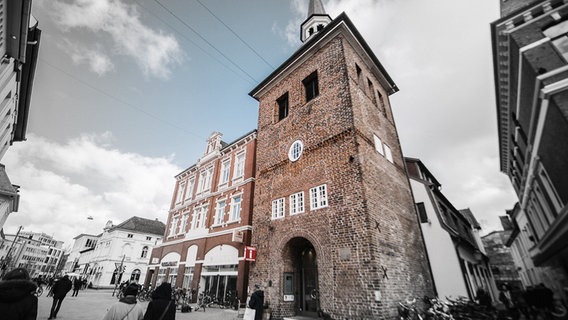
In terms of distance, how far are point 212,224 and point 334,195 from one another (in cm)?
1199

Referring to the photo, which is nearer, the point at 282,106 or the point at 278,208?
the point at 278,208

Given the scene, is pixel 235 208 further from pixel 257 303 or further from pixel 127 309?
pixel 127 309

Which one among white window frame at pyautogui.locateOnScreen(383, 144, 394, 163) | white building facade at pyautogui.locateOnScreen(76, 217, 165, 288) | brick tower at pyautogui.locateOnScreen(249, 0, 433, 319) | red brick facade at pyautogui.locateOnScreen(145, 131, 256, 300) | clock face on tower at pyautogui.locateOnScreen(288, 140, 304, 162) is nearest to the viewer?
brick tower at pyautogui.locateOnScreen(249, 0, 433, 319)

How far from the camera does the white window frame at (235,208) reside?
52.9 feet

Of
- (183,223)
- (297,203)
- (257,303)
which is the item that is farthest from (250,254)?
(183,223)

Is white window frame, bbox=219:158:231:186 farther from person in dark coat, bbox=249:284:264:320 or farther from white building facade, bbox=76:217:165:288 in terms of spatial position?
white building facade, bbox=76:217:165:288

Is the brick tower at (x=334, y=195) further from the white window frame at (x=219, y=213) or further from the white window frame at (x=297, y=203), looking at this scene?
the white window frame at (x=219, y=213)

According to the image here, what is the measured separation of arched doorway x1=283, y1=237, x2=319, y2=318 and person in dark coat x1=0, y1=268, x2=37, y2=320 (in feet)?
27.4

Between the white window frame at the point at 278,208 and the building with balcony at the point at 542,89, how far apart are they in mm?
10037

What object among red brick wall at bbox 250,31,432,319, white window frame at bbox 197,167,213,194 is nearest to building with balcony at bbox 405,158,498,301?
red brick wall at bbox 250,31,432,319

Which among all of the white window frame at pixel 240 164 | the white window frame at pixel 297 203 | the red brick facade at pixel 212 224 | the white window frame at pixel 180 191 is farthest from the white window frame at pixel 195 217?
the white window frame at pixel 297 203

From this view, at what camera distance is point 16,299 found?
2.82 meters

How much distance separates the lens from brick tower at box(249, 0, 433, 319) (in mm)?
7840

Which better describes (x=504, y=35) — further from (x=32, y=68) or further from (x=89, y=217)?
(x=89, y=217)
